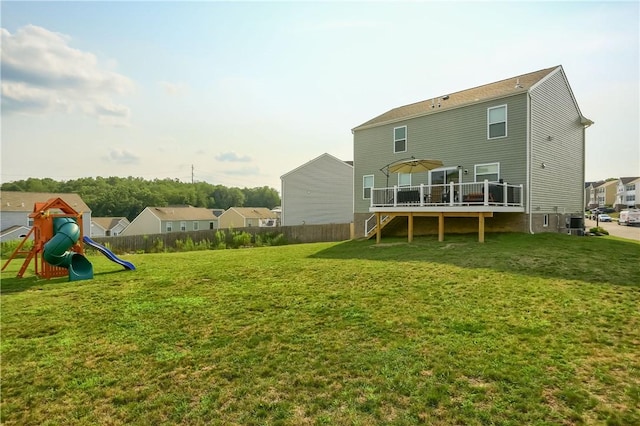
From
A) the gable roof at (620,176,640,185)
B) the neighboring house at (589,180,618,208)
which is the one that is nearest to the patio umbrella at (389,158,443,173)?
the gable roof at (620,176,640,185)

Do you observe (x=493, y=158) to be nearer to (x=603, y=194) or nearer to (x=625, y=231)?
(x=625, y=231)

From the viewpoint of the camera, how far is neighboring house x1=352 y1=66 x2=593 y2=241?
13773mm

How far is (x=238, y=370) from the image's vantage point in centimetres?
413

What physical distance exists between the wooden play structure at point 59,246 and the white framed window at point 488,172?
573 inches

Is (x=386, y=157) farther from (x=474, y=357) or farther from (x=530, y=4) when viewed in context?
(x=474, y=357)

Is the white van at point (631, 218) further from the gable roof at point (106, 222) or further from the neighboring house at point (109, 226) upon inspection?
the gable roof at point (106, 222)

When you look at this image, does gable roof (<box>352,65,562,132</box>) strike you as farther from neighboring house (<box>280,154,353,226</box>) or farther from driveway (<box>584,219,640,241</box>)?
neighboring house (<box>280,154,353,226</box>)

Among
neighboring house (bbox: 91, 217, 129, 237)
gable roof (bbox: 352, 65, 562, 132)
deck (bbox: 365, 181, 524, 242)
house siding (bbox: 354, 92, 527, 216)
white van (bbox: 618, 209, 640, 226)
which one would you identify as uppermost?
gable roof (bbox: 352, 65, 562, 132)

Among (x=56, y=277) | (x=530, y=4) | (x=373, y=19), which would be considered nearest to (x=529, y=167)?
(x=530, y=4)

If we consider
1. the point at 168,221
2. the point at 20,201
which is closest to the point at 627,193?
the point at 168,221

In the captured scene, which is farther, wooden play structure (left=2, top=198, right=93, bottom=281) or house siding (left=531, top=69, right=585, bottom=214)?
house siding (left=531, top=69, right=585, bottom=214)

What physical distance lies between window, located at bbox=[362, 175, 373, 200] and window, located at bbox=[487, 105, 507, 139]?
254 inches

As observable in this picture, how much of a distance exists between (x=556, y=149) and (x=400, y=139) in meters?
6.79

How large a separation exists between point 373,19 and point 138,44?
294 inches
